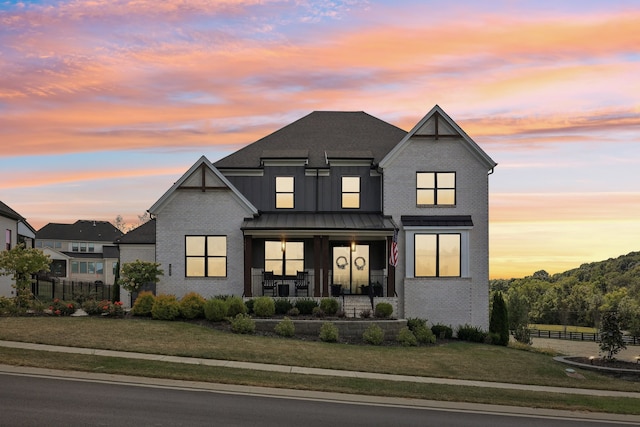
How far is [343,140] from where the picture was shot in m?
39.7

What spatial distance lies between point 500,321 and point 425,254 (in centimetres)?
521

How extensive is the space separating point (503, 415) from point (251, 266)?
20256 mm

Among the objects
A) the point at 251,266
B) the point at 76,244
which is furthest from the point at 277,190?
the point at 76,244

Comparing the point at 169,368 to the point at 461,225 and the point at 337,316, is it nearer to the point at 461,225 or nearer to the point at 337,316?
the point at 337,316

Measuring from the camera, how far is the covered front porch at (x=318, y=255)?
111 ft

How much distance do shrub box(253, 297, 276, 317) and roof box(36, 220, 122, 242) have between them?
216 feet

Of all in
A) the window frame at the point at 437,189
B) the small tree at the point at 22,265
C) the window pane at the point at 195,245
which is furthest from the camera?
the window frame at the point at 437,189

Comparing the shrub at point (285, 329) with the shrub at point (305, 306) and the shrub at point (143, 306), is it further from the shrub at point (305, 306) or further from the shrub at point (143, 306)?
the shrub at point (143, 306)

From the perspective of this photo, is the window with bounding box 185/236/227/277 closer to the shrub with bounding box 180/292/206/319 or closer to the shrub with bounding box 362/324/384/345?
the shrub with bounding box 180/292/206/319

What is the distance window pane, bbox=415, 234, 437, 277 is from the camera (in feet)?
115

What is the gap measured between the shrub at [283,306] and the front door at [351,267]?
499 centimetres

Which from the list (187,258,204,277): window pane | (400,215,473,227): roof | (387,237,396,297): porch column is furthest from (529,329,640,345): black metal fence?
(187,258,204,277): window pane

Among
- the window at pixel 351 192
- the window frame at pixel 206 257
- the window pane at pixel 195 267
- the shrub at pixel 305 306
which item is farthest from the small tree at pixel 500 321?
the window pane at pixel 195 267

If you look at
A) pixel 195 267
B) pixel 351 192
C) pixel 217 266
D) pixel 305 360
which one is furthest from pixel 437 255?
pixel 305 360
